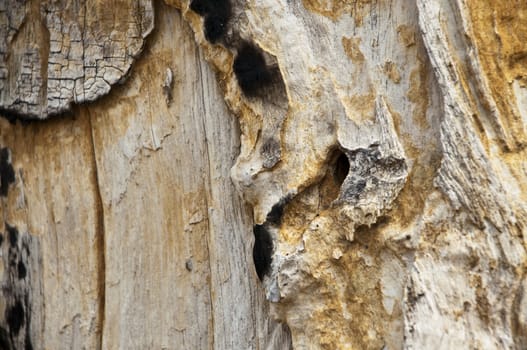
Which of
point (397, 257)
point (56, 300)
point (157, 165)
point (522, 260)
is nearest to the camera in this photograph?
point (522, 260)

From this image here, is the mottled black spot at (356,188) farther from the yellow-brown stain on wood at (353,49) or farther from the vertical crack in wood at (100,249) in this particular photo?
the vertical crack in wood at (100,249)

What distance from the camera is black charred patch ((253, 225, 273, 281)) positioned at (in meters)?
1.52

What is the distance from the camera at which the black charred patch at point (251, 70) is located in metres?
1.55

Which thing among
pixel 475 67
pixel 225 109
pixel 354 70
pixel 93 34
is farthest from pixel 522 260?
pixel 93 34

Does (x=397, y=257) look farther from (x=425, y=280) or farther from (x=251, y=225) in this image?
(x=251, y=225)

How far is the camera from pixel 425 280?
1372 millimetres

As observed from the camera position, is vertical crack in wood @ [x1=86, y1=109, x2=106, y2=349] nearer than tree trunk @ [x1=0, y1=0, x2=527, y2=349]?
No

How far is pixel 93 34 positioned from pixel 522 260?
110cm

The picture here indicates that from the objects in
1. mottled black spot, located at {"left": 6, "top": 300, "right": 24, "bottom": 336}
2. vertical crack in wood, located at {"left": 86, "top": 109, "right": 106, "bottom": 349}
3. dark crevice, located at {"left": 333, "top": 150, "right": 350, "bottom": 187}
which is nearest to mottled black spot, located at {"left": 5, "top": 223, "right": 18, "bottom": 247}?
mottled black spot, located at {"left": 6, "top": 300, "right": 24, "bottom": 336}

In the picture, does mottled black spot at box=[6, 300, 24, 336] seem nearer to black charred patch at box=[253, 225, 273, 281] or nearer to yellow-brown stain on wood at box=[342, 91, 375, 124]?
black charred patch at box=[253, 225, 273, 281]

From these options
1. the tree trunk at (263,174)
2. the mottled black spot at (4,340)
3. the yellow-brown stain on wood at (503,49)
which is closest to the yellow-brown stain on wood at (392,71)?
the tree trunk at (263,174)

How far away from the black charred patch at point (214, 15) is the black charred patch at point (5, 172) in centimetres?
70

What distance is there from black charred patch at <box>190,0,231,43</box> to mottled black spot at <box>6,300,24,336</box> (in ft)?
2.90

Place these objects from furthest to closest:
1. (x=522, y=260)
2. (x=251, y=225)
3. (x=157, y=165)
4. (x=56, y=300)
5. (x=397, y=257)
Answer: (x=56, y=300)
(x=157, y=165)
(x=251, y=225)
(x=397, y=257)
(x=522, y=260)
